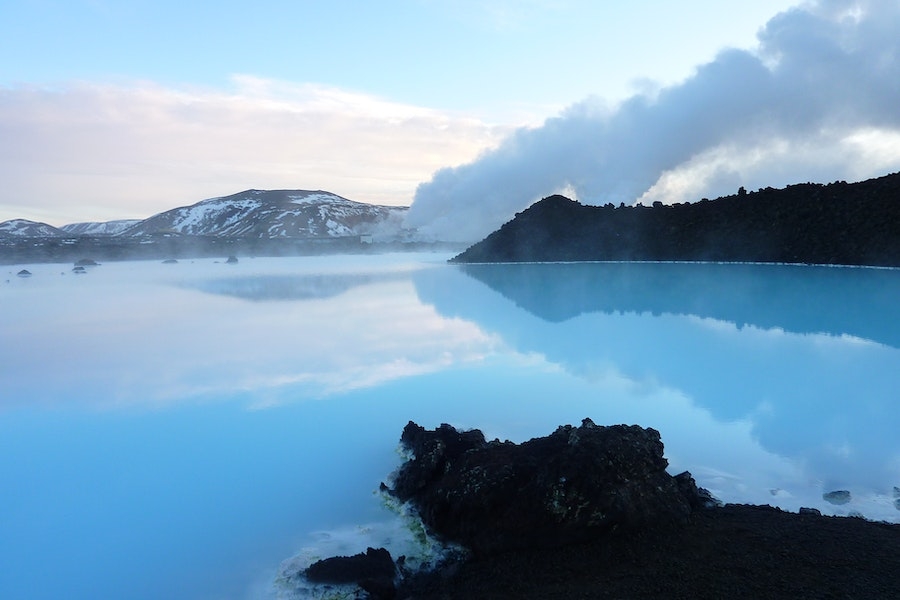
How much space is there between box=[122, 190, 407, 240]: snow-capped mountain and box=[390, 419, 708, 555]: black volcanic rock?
99144mm

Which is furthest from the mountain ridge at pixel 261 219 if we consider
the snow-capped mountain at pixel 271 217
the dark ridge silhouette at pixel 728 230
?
the dark ridge silhouette at pixel 728 230

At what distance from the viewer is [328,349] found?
10180 millimetres

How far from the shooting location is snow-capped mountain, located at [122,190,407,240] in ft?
377

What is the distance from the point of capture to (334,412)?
6602mm

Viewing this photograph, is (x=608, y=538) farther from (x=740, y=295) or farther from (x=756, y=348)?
(x=740, y=295)

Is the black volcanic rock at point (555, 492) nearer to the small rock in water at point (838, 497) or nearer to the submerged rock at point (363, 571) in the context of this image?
the submerged rock at point (363, 571)

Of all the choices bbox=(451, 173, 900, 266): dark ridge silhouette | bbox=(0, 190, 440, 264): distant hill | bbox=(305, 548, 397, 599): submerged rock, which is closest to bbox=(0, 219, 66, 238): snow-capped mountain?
bbox=(0, 190, 440, 264): distant hill

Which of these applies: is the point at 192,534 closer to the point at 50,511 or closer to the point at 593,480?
the point at 50,511

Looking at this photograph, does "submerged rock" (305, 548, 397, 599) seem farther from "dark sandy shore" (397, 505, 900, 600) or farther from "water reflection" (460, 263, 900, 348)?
"water reflection" (460, 263, 900, 348)

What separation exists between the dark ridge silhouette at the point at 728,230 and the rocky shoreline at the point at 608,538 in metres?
27.1

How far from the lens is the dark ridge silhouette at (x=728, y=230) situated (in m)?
26.2

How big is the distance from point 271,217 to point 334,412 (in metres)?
122

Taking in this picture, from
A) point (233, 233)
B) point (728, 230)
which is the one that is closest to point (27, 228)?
point (233, 233)

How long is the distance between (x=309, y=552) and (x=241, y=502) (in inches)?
41.6
